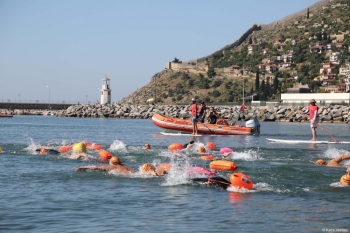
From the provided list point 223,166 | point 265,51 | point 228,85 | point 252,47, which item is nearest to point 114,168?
point 223,166

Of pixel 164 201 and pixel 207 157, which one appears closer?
pixel 164 201

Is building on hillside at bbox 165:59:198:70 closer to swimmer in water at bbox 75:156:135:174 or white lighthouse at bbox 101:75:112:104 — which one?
white lighthouse at bbox 101:75:112:104

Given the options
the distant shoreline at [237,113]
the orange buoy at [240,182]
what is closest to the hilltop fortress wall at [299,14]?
the distant shoreline at [237,113]

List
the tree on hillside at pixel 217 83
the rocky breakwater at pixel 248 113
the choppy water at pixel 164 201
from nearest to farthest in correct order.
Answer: the choppy water at pixel 164 201 → the rocky breakwater at pixel 248 113 → the tree on hillside at pixel 217 83

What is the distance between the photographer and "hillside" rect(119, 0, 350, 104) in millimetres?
115125

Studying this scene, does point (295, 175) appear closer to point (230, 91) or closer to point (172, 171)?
point (172, 171)

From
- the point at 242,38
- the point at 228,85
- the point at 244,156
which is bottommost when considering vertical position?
the point at 244,156

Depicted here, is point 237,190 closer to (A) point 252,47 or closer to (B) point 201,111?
(B) point 201,111

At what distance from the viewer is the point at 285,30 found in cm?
16400

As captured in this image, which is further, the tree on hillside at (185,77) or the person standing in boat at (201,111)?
the tree on hillside at (185,77)

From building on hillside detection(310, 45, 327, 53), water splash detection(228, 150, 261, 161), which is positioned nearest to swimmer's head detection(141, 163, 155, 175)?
water splash detection(228, 150, 261, 161)

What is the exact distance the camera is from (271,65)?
13688 cm

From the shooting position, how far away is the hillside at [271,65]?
378ft

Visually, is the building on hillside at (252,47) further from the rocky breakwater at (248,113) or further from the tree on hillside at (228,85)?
the rocky breakwater at (248,113)
